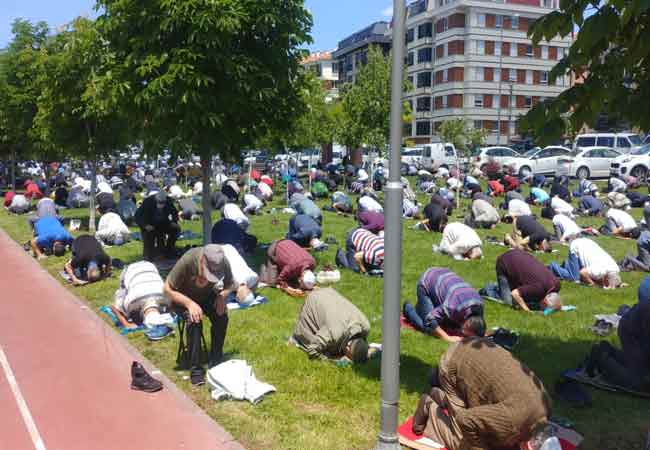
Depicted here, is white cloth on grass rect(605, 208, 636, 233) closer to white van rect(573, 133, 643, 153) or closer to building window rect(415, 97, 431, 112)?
white van rect(573, 133, 643, 153)

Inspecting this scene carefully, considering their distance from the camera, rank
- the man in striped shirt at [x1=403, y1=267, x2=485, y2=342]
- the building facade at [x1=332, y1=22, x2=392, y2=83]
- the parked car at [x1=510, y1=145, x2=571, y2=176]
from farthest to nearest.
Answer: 1. the building facade at [x1=332, y1=22, x2=392, y2=83]
2. the parked car at [x1=510, y1=145, x2=571, y2=176]
3. the man in striped shirt at [x1=403, y1=267, x2=485, y2=342]

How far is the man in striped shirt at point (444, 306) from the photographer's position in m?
7.17

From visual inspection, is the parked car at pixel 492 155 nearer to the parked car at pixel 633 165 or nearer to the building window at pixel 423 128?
the parked car at pixel 633 165

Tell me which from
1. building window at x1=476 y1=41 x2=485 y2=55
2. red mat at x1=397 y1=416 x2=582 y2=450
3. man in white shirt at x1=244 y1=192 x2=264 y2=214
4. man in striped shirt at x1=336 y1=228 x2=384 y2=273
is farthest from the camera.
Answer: building window at x1=476 y1=41 x2=485 y2=55

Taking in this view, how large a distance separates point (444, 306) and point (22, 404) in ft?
15.0

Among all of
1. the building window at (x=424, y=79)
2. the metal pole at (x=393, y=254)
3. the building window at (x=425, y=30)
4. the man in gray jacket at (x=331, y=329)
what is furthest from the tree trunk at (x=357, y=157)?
the metal pole at (x=393, y=254)

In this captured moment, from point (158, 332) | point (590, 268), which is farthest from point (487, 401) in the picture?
point (590, 268)

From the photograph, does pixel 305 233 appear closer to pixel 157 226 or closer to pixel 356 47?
pixel 157 226

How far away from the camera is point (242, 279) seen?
31.2ft

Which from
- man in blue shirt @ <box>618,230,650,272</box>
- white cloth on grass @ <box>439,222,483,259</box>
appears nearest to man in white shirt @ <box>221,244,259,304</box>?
white cloth on grass @ <box>439,222,483,259</box>

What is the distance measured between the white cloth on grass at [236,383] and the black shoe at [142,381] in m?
0.54

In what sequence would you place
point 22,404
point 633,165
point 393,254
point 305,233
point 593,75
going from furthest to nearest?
1. point 633,165
2. point 305,233
3. point 22,404
4. point 593,75
5. point 393,254

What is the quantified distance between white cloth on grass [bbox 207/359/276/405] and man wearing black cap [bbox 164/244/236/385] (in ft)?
0.86

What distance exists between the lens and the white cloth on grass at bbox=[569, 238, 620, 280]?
33.5 feet
